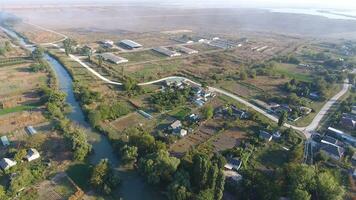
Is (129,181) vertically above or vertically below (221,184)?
below

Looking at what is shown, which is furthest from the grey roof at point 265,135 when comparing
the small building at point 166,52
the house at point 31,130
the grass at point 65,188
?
the small building at point 166,52

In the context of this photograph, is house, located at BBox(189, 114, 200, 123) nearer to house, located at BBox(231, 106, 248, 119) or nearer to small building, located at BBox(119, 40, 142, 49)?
house, located at BBox(231, 106, 248, 119)

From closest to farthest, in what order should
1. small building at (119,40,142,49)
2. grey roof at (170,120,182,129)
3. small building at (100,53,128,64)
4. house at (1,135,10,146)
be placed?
house at (1,135,10,146)
grey roof at (170,120,182,129)
small building at (100,53,128,64)
small building at (119,40,142,49)

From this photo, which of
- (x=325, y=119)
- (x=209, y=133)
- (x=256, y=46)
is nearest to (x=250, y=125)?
(x=209, y=133)

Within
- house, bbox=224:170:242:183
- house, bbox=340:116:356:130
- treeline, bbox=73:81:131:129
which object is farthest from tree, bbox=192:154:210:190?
house, bbox=340:116:356:130

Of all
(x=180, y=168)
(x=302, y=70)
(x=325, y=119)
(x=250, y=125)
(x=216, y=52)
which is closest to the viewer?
(x=180, y=168)

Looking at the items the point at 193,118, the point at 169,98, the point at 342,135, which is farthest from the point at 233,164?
the point at 169,98

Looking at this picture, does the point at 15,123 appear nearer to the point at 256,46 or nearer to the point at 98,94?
the point at 98,94
